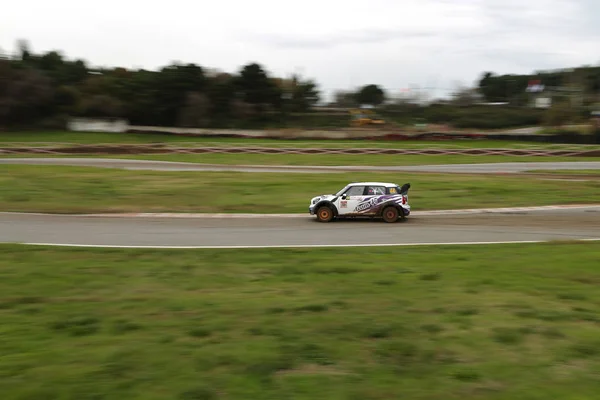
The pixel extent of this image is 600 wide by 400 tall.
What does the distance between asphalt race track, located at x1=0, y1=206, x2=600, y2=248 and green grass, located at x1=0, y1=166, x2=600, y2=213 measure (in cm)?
213

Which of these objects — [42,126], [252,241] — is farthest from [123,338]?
[42,126]

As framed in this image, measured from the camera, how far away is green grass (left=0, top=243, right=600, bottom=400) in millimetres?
5918

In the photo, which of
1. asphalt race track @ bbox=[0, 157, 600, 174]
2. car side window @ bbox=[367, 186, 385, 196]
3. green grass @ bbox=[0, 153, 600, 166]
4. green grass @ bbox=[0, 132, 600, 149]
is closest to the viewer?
car side window @ bbox=[367, 186, 385, 196]

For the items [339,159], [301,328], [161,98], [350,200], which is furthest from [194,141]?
[301,328]

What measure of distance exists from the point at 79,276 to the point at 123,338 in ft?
12.9

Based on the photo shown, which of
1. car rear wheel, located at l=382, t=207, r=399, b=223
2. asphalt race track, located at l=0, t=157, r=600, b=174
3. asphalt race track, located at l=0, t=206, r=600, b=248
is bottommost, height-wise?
asphalt race track, located at l=0, t=206, r=600, b=248

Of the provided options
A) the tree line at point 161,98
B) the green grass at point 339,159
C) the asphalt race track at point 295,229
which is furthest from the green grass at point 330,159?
the tree line at point 161,98

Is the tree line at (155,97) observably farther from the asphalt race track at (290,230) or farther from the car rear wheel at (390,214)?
the car rear wheel at (390,214)

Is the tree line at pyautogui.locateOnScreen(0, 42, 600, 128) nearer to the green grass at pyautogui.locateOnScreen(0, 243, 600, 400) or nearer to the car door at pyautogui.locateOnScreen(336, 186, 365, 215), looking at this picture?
the car door at pyautogui.locateOnScreen(336, 186, 365, 215)

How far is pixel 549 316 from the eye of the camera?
821 centimetres

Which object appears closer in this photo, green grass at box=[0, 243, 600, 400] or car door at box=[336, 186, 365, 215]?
green grass at box=[0, 243, 600, 400]

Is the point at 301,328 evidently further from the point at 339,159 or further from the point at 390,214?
the point at 339,159

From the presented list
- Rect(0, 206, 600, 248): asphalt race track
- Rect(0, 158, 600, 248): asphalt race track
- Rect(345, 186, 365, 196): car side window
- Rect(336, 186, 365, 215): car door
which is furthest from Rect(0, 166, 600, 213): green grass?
Rect(345, 186, 365, 196): car side window

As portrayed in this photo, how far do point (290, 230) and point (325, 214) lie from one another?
6.59ft
